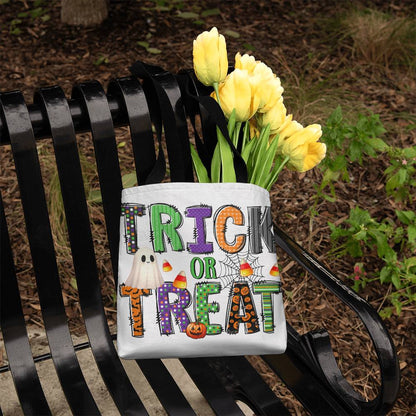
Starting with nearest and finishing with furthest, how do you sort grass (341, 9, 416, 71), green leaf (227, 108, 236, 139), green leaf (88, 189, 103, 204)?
green leaf (227, 108, 236, 139) → green leaf (88, 189, 103, 204) → grass (341, 9, 416, 71)

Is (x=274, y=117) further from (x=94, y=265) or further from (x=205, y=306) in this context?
(x=94, y=265)

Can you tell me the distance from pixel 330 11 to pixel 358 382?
10.3 feet

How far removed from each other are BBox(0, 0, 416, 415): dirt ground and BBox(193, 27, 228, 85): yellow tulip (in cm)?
128

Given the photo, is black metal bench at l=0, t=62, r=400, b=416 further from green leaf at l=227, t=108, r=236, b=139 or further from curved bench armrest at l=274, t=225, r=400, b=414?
green leaf at l=227, t=108, r=236, b=139

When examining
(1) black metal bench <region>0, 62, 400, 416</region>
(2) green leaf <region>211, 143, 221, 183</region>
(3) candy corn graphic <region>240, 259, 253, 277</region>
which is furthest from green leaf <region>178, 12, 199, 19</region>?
(3) candy corn graphic <region>240, 259, 253, 277</region>

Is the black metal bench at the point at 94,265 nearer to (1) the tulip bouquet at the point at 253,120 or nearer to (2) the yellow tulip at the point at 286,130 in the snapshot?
(1) the tulip bouquet at the point at 253,120

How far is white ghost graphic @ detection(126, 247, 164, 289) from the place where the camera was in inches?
57.6

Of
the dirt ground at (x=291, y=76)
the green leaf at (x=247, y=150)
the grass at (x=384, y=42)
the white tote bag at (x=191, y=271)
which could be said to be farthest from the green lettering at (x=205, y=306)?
the grass at (x=384, y=42)

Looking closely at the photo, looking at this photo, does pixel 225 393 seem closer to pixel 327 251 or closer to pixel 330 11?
pixel 327 251

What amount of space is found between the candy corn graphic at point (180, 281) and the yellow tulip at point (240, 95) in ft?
1.38

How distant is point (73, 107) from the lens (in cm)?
161

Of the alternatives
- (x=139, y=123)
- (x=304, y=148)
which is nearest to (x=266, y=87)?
(x=304, y=148)

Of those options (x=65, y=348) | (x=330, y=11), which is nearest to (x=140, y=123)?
(x=65, y=348)

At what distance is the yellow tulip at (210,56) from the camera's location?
4.92ft
